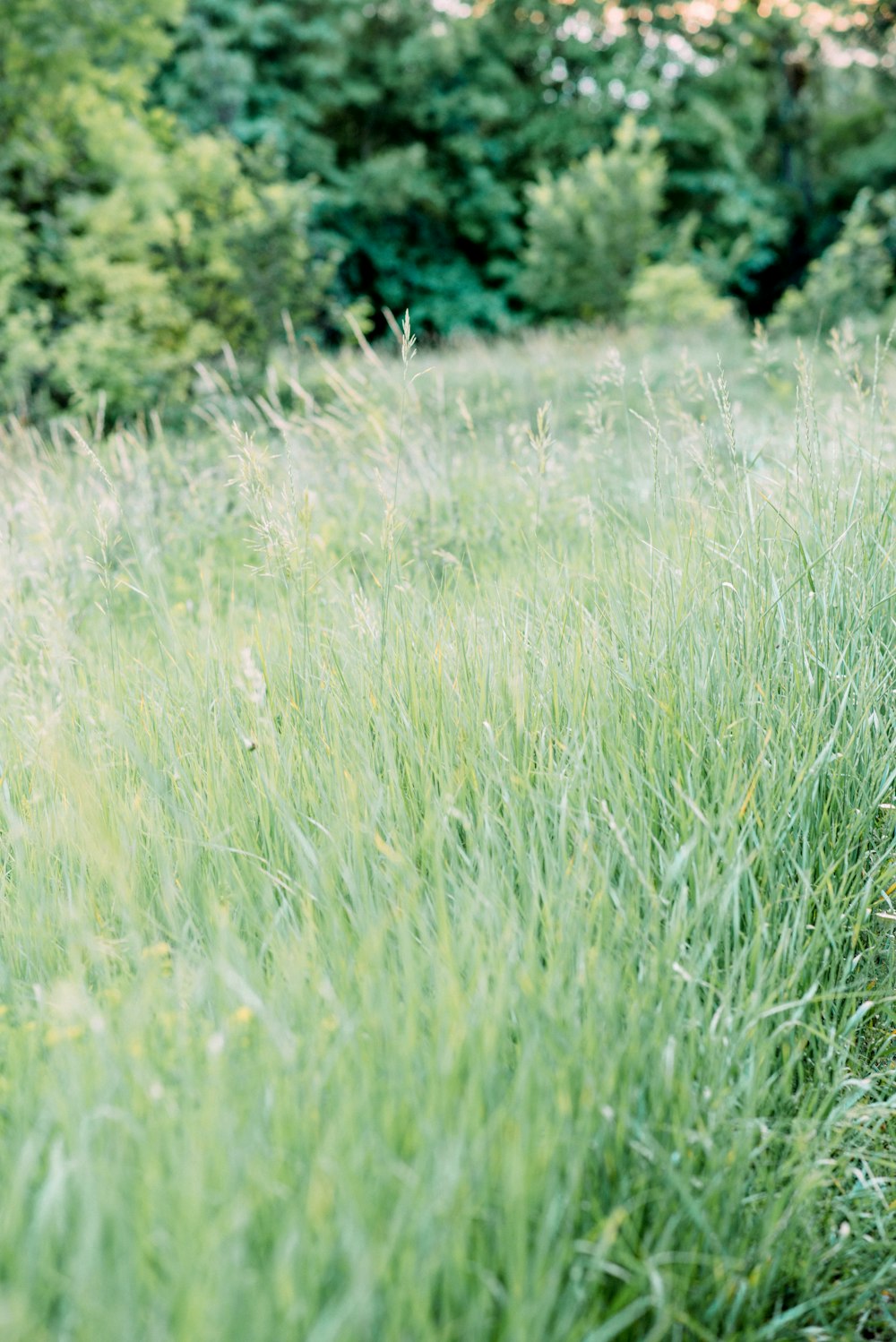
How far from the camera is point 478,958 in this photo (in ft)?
4.29

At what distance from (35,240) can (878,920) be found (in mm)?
10832

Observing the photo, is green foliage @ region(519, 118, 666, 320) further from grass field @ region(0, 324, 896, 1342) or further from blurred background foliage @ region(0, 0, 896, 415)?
grass field @ region(0, 324, 896, 1342)

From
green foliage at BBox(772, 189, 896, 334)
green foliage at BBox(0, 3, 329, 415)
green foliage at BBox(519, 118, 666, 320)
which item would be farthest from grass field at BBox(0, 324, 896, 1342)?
green foliage at BBox(519, 118, 666, 320)

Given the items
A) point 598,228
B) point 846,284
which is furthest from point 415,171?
point 846,284

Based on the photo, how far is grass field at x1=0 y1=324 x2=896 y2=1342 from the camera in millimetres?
1054

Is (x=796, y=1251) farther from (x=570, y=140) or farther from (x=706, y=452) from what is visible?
(x=570, y=140)

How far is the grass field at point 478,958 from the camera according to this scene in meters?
1.05

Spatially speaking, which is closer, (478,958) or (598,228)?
(478,958)

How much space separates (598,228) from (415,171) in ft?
21.9

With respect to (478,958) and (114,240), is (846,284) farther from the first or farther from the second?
(478,958)

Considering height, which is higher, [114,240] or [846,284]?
[114,240]

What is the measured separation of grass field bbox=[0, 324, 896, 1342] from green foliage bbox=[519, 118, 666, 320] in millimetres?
15288

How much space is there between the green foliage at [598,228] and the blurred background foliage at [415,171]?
48 millimetres

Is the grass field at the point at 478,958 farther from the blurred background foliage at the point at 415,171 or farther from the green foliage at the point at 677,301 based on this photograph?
the green foliage at the point at 677,301
